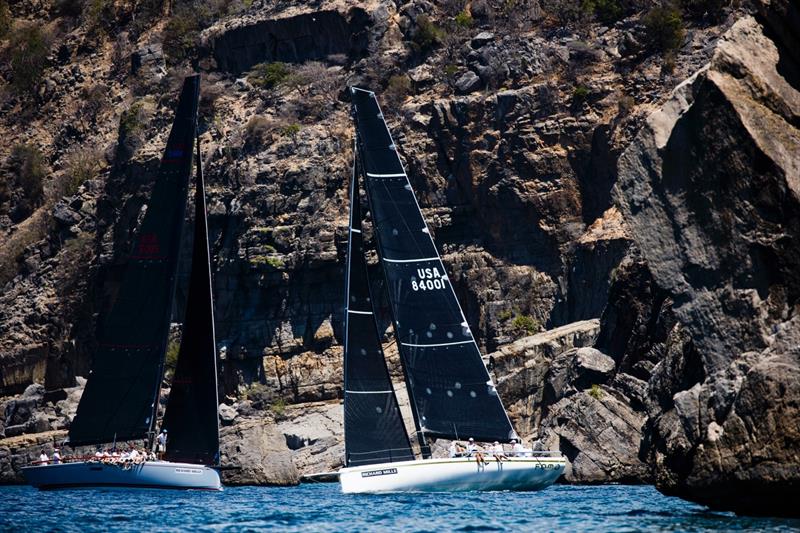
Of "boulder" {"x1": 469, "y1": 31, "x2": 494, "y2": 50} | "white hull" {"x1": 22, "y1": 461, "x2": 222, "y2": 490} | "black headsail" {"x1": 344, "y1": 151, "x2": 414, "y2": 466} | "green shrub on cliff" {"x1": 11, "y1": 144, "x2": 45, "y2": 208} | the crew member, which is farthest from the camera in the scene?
"green shrub on cliff" {"x1": 11, "y1": 144, "x2": 45, "y2": 208}

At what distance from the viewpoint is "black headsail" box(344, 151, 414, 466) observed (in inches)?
1414

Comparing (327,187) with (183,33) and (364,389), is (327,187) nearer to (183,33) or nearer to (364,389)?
(183,33)

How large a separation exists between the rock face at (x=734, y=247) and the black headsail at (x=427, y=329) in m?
14.7

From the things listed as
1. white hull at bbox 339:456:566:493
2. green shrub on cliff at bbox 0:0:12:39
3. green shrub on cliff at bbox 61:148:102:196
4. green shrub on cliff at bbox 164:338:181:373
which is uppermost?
green shrub on cliff at bbox 0:0:12:39

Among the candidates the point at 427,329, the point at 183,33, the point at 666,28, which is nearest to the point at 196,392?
the point at 427,329

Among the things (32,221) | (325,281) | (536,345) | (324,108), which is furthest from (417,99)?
(32,221)

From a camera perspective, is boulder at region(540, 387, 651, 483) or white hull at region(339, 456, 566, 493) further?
boulder at region(540, 387, 651, 483)

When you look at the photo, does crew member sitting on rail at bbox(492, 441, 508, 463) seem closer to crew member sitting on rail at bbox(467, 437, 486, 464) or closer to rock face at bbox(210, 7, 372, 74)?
crew member sitting on rail at bbox(467, 437, 486, 464)

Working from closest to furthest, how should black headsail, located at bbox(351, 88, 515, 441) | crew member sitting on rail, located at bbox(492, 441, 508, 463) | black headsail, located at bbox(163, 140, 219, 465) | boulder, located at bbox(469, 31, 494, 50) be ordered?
1. crew member sitting on rail, located at bbox(492, 441, 508, 463)
2. black headsail, located at bbox(351, 88, 515, 441)
3. black headsail, located at bbox(163, 140, 219, 465)
4. boulder, located at bbox(469, 31, 494, 50)

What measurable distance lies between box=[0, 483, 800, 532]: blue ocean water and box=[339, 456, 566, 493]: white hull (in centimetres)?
42

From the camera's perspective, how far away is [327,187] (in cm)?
6225

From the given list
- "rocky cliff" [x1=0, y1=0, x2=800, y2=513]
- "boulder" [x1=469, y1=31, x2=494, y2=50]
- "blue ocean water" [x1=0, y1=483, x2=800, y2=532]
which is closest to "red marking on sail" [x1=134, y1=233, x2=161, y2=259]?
"blue ocean water" [x1=0, y1=483, x2=800, y2=532]

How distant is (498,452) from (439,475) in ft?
7.60

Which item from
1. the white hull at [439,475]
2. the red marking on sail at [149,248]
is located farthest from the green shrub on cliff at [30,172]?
the white hull at [439,475]
